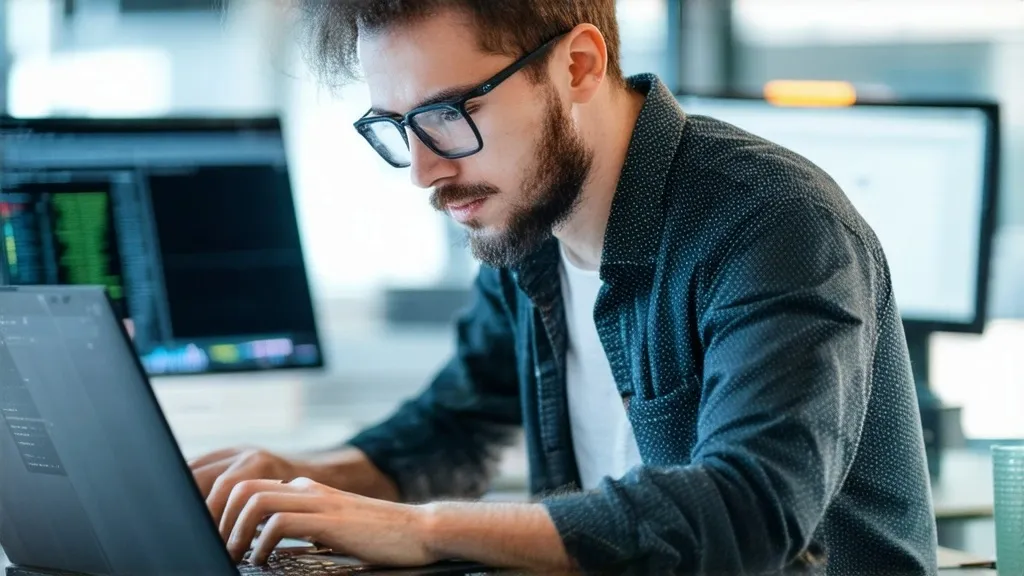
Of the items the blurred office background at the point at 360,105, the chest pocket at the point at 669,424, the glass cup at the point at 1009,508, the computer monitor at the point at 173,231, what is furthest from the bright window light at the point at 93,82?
the glass cup at the point at 1009,508

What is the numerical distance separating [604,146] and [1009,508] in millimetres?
556

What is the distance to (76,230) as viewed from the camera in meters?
1.84

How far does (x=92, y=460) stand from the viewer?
3.19 feet

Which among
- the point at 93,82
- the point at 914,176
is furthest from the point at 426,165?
the point at 93,82

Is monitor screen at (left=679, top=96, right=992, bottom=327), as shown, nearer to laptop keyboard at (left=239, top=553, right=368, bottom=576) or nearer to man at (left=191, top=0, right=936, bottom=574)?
man at (left=191, top=0, right=936, bottom=574)

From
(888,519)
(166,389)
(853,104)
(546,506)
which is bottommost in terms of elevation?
(166,389)

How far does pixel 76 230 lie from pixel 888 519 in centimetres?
120

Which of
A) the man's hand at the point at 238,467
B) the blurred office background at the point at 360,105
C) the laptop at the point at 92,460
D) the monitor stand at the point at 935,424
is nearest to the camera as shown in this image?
the laptop at the point at 92,460

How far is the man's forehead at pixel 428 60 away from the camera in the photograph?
124 cm

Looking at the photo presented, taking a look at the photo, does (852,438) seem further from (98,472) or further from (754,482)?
(98,472)

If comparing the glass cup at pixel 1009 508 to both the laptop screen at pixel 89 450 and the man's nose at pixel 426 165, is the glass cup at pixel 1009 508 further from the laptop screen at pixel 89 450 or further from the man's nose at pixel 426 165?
the laptop screen at pixel 89 450

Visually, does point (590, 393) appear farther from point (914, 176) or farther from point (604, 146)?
point (914, 176)

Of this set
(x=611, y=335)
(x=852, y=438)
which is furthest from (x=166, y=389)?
(x=852, y=438)

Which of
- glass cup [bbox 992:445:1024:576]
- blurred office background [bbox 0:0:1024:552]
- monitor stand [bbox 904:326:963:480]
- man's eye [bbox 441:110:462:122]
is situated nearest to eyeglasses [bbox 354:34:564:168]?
man's eye [bbox 441:110:462:122]
